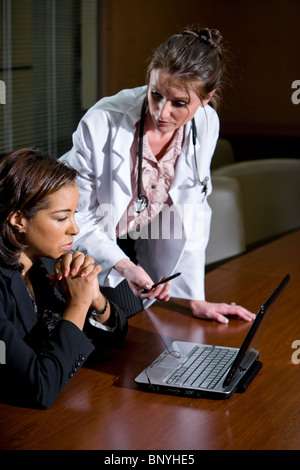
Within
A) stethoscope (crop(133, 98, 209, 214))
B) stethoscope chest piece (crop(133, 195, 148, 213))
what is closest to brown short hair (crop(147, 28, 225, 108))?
stethoscope (crop(133, 98, 209, 214))

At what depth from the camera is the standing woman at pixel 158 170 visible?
184 cm

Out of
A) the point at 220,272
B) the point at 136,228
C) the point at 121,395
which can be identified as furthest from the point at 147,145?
the point at 121,395

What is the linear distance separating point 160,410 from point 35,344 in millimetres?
337

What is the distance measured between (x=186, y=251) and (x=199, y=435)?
0.94 metres

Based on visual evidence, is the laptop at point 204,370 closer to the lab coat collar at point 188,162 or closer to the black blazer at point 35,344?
the black blazer at point 35,344

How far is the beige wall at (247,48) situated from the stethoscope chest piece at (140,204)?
8.34 feet

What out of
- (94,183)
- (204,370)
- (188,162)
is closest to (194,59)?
(188,162)

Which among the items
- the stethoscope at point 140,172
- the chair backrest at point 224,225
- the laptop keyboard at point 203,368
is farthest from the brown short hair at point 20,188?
the chair backrest at point 224,225

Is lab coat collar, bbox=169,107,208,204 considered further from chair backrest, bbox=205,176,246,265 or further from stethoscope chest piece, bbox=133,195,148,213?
chair backrest, bbox=205,176,246,265

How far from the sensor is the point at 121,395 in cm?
140

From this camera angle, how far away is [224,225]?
3105 mm
